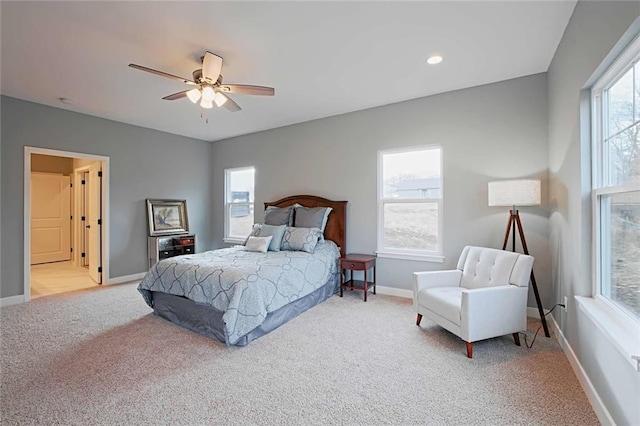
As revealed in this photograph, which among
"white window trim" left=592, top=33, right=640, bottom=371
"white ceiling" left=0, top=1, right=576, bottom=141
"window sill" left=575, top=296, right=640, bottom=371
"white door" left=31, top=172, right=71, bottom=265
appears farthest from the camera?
"white door" left=31, top=172, right=71, bottom=265

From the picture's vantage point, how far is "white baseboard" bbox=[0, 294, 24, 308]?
3.81 m

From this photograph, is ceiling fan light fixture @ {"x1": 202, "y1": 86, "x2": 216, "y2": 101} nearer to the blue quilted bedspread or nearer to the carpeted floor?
the blue quilted bedspread

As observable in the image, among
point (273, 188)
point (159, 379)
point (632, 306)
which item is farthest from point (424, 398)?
point (273, 188)

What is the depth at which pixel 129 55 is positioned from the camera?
112 inches

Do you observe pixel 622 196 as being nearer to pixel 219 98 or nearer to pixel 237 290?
pixel 237 290

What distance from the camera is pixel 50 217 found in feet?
22.6

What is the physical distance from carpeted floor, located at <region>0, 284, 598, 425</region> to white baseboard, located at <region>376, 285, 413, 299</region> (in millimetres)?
846

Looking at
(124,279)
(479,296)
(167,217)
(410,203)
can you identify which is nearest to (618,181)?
(479,296)

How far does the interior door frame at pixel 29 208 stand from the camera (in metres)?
4.02

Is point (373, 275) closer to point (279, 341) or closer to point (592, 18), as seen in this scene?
point (279, 341)

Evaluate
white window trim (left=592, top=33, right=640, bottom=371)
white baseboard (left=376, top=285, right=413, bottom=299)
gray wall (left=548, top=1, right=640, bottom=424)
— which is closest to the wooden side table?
white baseboard (left=376, top=285, right=413, bottom=299)

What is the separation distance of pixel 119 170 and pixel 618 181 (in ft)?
20.4

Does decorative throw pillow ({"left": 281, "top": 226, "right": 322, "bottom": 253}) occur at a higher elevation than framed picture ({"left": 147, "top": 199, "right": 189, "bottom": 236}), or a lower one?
lower

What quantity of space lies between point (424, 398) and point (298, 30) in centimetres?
295
